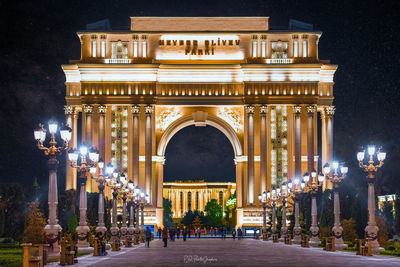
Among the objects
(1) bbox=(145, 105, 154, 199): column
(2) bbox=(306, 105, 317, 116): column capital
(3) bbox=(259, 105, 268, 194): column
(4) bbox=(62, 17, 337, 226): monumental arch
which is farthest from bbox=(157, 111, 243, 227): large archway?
(2) bbox=(306, 105, 317, 116): column capital

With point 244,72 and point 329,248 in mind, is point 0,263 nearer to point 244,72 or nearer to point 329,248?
point 329,248

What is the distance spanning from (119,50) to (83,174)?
5844cm

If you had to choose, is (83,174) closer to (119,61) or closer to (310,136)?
(119,61)

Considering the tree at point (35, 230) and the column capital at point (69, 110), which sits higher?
the column capital at point (69, 110)

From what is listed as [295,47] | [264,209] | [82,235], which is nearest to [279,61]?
[295,47]

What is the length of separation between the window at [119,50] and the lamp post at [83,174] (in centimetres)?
5552

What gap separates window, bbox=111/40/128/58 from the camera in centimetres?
9669

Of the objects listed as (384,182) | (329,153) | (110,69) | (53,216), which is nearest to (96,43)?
(110,69)

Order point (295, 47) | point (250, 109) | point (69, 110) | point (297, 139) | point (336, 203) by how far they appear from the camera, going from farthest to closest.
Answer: point (69, 110)
point (295, 47)
point (250, 109)
point (297, 139)
point (336, 203)

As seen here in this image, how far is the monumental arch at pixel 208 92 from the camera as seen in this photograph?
9456cm

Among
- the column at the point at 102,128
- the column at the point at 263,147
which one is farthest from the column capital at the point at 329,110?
the column at the point at 102,128

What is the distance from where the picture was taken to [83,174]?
39938mm

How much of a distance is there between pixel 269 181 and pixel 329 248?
5105 cm

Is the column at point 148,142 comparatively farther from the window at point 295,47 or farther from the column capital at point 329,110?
the column capital at point 329,110
